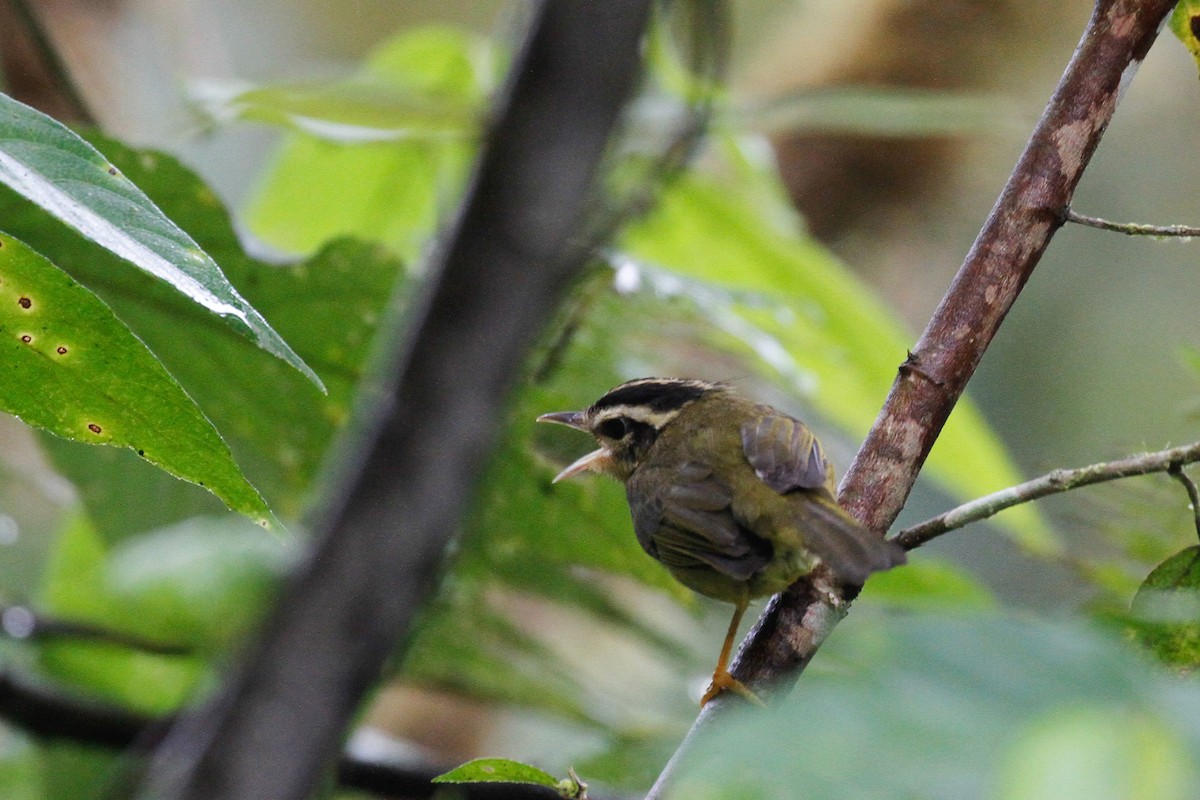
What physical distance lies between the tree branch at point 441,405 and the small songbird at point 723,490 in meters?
0.90

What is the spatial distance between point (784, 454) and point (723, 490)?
0.45ft

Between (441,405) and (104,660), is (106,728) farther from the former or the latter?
(441,405)

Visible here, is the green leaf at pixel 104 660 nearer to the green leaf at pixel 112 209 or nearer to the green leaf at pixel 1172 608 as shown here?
the green leaf at pixel 112 209

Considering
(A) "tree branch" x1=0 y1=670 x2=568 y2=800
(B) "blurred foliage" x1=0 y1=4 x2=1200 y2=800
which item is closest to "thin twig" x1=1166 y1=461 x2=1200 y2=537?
(B) "blurred foliage" x1=0 y1=4 x2=1200 y2=800

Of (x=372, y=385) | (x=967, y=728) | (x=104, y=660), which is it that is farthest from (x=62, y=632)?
(x=967, y=728)

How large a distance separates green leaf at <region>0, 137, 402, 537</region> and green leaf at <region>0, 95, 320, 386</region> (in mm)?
1061

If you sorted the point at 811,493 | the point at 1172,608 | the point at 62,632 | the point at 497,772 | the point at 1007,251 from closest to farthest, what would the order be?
the point at 1172,608
the point at 497,772
the point at 1007,251
the point at 811,493
the point at 62,632

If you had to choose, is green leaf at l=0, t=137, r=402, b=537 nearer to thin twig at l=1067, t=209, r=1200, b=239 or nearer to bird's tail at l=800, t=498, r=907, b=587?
bird's tail at l=800, t=498, r=907, b=587

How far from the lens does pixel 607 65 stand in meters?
0.61

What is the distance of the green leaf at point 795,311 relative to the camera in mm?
2676

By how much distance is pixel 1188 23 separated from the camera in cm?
147

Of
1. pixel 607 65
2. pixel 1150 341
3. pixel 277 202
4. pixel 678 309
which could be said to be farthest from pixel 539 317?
pixel 1150 341

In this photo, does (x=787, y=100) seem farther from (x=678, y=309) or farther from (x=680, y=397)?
(x=680, y=397)

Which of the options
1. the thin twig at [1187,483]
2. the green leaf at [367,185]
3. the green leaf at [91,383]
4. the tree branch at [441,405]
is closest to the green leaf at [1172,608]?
the thin twig at [1187,483]
